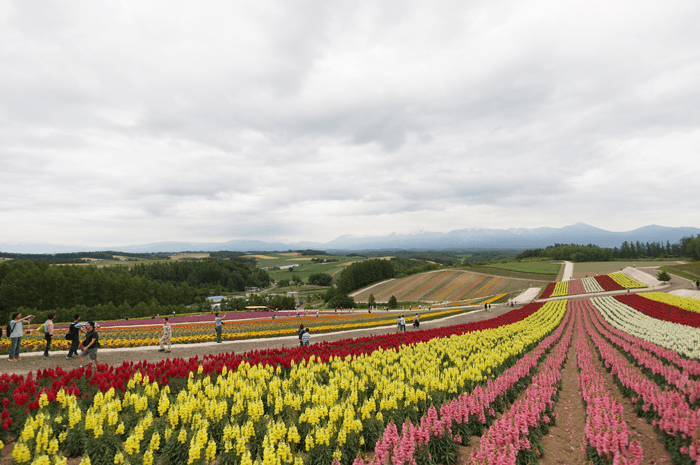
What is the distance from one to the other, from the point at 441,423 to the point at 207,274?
15779 cm

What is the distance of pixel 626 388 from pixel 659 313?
82.6 feet

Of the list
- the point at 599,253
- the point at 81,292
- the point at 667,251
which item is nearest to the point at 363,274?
the point at 81,292

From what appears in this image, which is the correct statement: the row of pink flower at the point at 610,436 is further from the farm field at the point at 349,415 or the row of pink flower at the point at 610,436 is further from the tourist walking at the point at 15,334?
the tourist walking at the point at 15,334

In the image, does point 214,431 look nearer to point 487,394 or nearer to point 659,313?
point 487,394

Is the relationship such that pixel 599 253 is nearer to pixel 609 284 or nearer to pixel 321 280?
pixel 609 284

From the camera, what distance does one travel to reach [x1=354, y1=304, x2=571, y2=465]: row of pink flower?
18.6 feet

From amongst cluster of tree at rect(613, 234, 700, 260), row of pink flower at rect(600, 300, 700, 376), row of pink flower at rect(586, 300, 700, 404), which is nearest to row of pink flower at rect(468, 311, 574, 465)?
row of pink flower at rect(586, 300, 700, 404)

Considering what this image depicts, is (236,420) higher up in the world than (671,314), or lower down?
higher up

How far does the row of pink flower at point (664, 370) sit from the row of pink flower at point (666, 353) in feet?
0.73

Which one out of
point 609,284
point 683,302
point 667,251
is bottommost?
point 609,284

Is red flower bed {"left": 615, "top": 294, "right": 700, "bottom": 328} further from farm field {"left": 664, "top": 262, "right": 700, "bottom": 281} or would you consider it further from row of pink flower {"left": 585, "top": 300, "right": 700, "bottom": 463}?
farm field {"left": 664, "top": 262, "right": 700, "bottom": 281}

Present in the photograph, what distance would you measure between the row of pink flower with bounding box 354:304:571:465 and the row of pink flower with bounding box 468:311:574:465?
657 mm

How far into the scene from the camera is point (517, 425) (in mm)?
6492

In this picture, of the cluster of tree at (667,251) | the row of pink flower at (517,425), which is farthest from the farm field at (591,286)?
the cluster of tree at (667,251)
